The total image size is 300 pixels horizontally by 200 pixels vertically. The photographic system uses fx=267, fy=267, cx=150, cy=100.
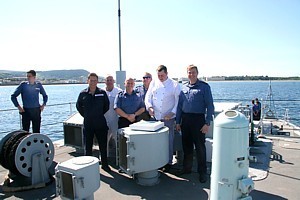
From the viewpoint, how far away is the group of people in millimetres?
4094

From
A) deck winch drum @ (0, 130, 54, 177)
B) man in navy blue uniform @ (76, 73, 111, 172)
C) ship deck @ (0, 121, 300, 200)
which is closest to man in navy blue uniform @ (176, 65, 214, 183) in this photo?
ship deck @ (0, 121, 300, 200)

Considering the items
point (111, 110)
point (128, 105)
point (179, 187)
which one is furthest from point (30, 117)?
point (179, 187)

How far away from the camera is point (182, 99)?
14.0 feet

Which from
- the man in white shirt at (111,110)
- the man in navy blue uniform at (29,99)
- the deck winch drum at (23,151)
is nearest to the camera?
the deck winch drum at (23,151)

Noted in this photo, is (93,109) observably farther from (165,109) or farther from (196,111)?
(196,111)

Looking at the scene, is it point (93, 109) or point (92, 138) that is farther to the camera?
point (92, 138)

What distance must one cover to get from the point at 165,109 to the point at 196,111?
25.6 inches

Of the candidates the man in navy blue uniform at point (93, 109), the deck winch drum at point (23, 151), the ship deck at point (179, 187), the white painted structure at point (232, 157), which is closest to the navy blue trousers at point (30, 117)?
the ship deck at point (179, 187)

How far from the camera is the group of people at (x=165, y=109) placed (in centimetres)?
409

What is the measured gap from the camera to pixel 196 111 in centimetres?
407

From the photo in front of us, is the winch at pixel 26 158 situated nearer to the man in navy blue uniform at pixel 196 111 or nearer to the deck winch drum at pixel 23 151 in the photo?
the deck winch drum at pixel 23 151

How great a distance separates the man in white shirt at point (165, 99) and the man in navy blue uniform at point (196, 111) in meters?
0.24

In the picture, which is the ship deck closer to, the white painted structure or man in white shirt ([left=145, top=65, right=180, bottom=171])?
Answer: man in white shirt ([left=145, top=65, right=180, bottom=171])

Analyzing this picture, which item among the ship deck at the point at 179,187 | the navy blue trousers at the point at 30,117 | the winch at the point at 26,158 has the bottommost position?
the ship deck at the point at 179,187
